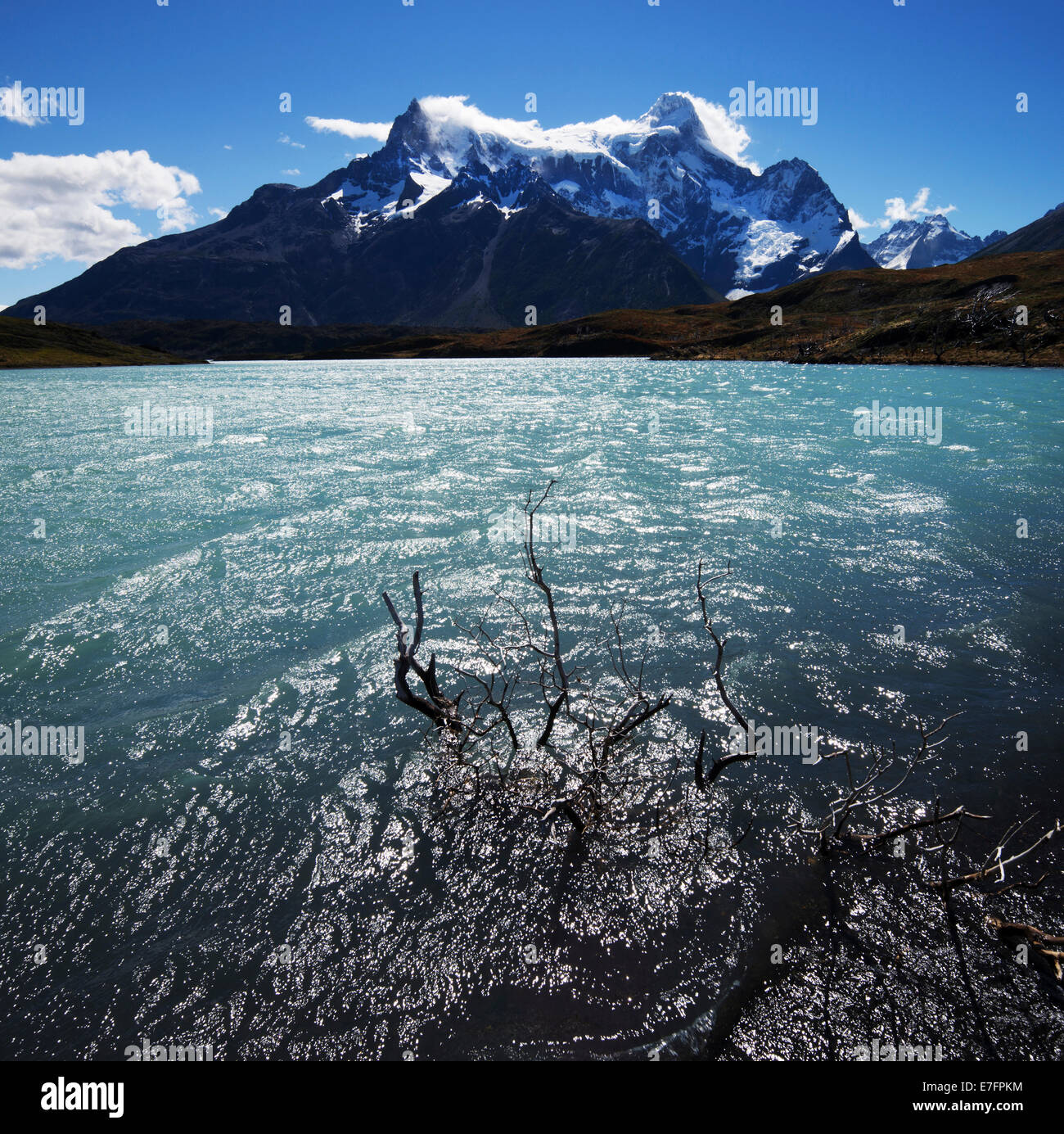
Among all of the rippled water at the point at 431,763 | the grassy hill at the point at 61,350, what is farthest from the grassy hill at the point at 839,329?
the rippled water at the point at 431,763

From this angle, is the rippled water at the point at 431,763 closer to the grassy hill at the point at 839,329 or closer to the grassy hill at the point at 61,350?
the grassy hill at the point at 839,329

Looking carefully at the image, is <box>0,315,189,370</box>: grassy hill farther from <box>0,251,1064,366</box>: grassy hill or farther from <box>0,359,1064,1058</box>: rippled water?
<box>0,359,1064,1058</box>: rippled water

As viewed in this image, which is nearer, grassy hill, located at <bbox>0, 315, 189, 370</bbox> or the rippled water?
the rippled water

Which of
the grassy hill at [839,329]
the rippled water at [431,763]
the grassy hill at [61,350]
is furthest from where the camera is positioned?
the grassy hill at [61,350]

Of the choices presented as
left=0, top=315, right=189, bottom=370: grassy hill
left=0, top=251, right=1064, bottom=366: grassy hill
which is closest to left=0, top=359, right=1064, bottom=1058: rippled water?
left=0, top=251, right=1064, bottom=366: grassy hill

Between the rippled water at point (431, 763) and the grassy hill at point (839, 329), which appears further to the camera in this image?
the grassy hill at point (839, 329)

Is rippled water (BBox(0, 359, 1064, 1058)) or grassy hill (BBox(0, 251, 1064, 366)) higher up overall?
grassy hill (BBox(0, 251, 1064, 366))

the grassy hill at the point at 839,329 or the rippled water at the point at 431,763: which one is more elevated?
the grassy hill at the point at 839,329

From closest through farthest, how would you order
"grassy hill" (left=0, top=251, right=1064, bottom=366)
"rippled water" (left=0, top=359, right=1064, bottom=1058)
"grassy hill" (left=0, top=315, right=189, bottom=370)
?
"rippled water" (left=0, top=359, right=1064, bottom=1058), "grassy hill" (left=0, top=251, right=1064, bottom=366), "grassy hill" (left=0, top=315, right=189, bottom=370)

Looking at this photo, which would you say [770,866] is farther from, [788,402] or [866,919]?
[788,402]

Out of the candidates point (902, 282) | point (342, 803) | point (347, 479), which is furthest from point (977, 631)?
point (902, 282)
